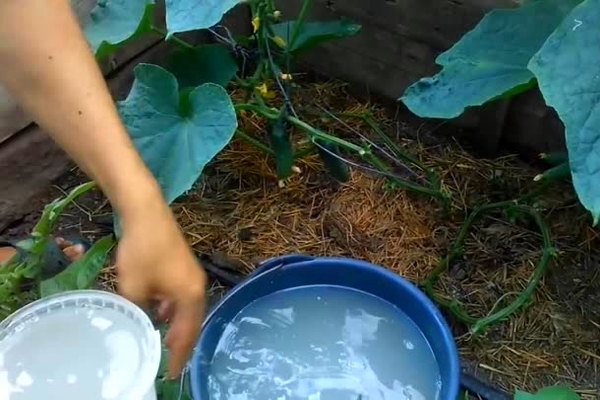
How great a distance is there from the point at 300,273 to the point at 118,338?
542 mm

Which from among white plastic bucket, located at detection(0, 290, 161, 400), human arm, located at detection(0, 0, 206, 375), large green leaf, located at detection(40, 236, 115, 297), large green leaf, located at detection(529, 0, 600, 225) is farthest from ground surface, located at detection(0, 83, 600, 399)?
human arm, located at detection(0, 0, 206, 375)

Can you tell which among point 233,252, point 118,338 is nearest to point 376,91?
point 233,252

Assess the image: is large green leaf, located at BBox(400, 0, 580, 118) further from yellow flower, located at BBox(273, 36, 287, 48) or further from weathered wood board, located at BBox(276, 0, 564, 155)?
yellow flower, located at BBox(273, 36, 287, 48)

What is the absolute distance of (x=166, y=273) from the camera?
2.35ft

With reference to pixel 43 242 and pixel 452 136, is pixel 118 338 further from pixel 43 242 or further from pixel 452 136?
pixel 452 136

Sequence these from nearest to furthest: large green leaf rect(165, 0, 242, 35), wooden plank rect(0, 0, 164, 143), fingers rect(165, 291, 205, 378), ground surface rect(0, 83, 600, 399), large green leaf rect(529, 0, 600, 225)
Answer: fingers rect(165, 291, 205, 378) → large green leaf rect(529, 0, 600, 225) → large green leaf rect(165, 0, 242, 35) → ground surface rect(0, 83, 600, 399) → wooden plank rect(0, 0, 164, 143)

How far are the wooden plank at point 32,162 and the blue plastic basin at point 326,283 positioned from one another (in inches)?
19.6

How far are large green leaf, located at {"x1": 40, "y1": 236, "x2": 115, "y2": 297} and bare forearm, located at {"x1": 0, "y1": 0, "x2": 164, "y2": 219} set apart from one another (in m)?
0.42

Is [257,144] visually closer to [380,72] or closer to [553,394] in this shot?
[380,72]

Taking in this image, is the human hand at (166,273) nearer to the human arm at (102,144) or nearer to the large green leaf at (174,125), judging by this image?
the human arm at (102,144)

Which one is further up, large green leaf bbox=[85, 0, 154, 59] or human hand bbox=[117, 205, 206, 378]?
human hand bbox=[117, 205, 206, 378]

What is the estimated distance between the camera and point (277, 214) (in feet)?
5.06

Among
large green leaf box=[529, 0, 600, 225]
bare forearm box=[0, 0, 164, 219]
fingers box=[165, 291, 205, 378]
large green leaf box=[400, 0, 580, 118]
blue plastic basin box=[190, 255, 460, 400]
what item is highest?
bare forearm box=[0, 0, 164, 219]

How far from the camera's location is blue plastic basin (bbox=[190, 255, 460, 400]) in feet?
3.96
